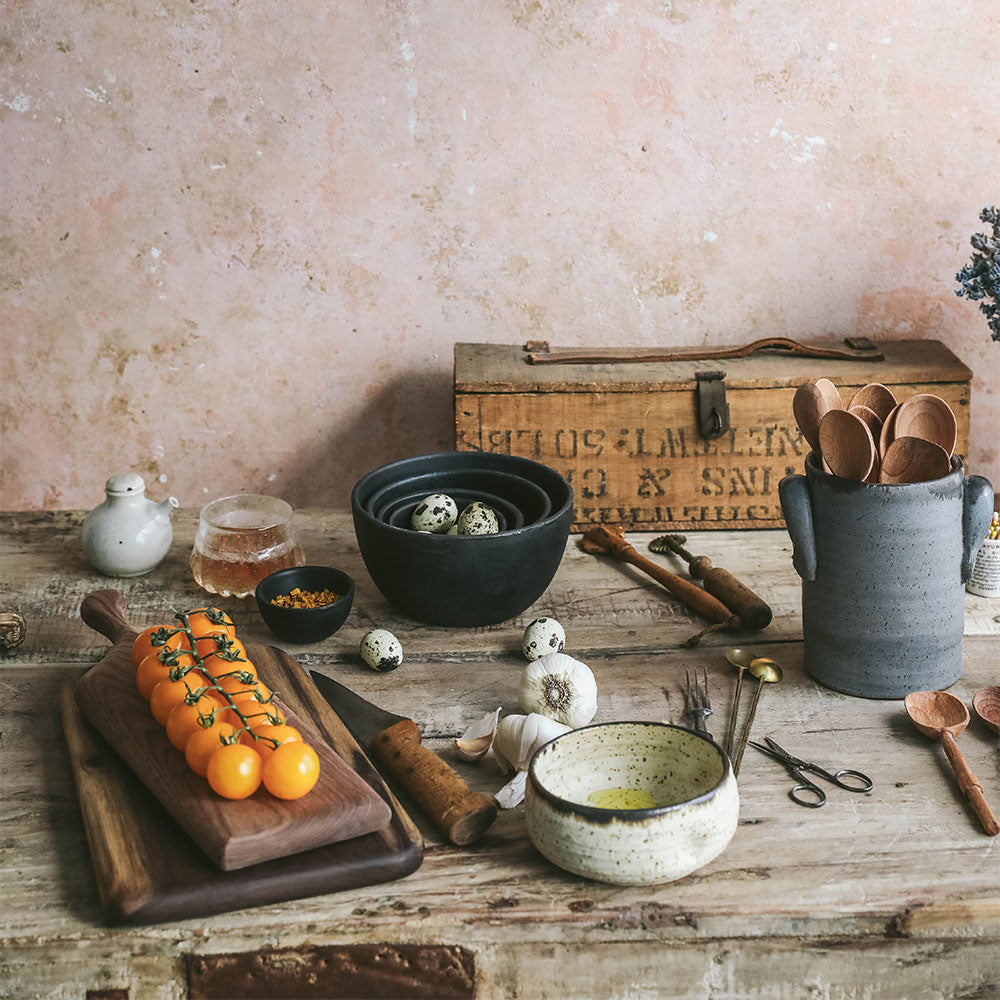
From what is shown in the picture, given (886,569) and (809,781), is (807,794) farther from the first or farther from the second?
(886,569)

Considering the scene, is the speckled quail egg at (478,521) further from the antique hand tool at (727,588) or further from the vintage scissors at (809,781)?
the vintage scissors at (809,781)

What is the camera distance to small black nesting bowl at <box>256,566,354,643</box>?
1222mm

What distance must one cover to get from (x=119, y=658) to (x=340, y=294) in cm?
92

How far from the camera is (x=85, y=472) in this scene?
6.47ft

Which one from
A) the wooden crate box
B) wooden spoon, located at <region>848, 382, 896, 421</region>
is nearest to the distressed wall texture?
the wooden crate box

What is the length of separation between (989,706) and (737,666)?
25cm

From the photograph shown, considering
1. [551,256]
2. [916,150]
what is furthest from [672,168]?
[916,150]

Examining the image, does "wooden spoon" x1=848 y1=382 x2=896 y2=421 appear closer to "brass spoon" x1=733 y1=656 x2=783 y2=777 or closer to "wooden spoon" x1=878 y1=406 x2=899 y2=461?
"wooden spoon" x1=878 y1=406 x2=899 y2=461

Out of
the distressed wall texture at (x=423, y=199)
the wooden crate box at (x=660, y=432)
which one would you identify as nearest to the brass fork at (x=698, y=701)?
the wooden crate box at (x=660, y=432)

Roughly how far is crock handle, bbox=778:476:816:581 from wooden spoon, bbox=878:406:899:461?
0.08 meters

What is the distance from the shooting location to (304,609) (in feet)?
3.99

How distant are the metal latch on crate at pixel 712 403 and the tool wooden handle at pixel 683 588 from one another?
0.85 feet

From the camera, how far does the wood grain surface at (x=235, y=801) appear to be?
0.82 meters

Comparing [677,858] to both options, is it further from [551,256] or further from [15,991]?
[551,256]
